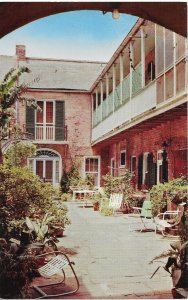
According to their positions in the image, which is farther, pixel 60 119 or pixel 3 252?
pixel 60 119

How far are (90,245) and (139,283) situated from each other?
284 centimetres

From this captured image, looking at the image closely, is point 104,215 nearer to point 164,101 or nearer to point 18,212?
point 164,101

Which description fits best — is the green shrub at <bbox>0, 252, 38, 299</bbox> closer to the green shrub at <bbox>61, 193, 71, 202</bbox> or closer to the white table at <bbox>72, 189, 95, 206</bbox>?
the white table at <bbox>72, 189, 95, 206</bbox>

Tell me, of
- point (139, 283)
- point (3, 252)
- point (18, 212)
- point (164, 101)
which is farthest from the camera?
point (164, 101)

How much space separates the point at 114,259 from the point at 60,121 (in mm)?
13249

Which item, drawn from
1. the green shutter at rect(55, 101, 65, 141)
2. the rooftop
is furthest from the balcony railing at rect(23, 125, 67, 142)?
the rooftop

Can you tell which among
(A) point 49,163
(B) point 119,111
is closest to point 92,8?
(B) point 119,111

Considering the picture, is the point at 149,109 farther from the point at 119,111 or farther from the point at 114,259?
the point at 114,259

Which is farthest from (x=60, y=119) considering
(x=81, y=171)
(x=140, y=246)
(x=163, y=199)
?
(x=140, y=246)

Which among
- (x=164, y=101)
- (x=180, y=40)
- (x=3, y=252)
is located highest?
(x=180, y=40)

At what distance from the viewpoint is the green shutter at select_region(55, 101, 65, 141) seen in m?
19.4

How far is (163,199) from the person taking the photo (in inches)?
380

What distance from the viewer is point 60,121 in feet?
65.1

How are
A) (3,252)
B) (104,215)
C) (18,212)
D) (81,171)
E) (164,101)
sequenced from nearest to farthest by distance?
(3,252) → (18,212) → (164,101) → (104,215) → (81,171)
